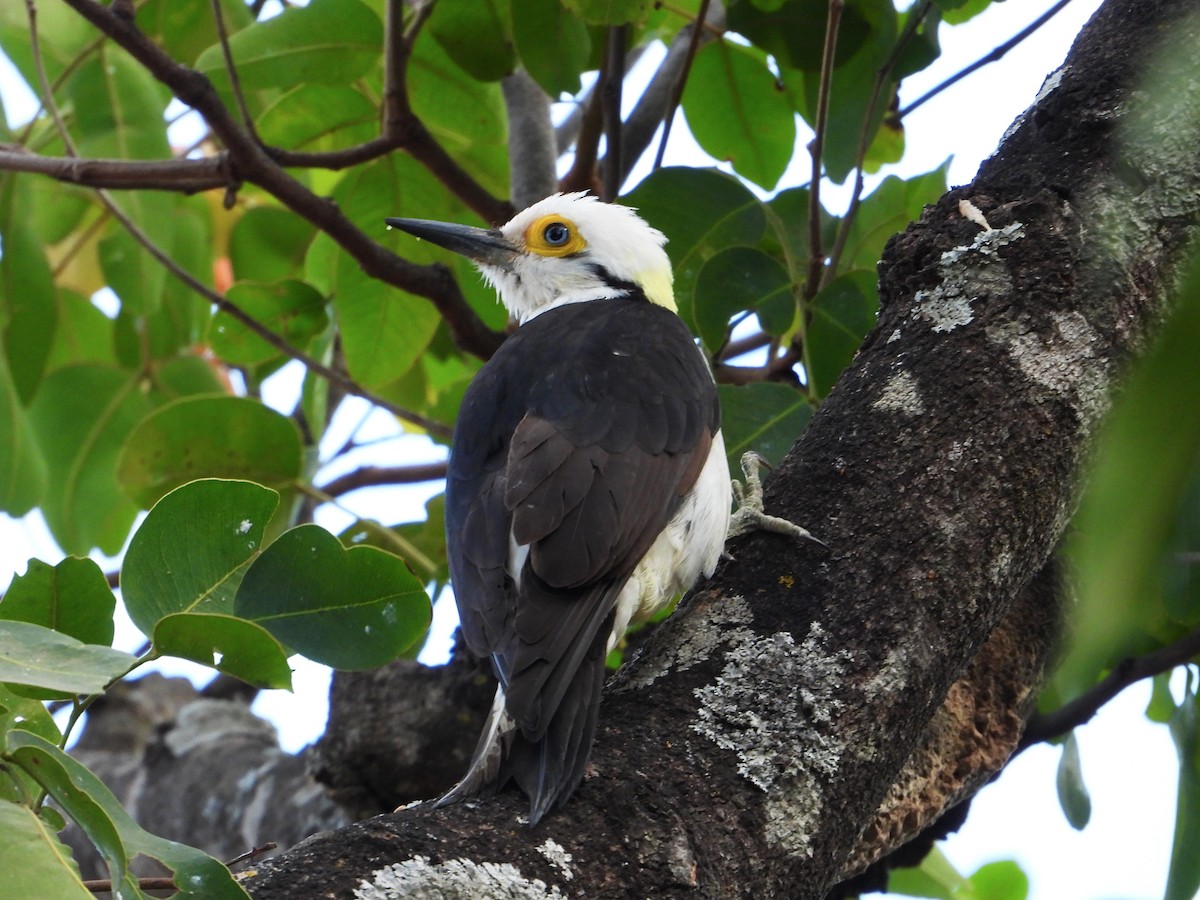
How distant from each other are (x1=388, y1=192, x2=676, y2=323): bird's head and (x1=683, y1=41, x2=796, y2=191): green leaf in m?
0.35

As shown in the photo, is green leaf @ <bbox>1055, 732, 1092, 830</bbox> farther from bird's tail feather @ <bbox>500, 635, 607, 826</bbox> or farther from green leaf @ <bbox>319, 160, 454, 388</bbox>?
green leaf @ <bbox>319, 160, 454, 388</bbox>

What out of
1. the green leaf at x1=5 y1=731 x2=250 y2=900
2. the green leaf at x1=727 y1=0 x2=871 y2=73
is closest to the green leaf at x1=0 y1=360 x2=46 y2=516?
the green leaf at x1=727 y1=0 x2=871 y2=73

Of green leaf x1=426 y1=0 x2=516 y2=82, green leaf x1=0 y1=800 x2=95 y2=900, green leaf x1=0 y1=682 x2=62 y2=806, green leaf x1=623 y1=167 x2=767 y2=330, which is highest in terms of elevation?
green leaf x1=426 y1=0 x2=516 y2=82

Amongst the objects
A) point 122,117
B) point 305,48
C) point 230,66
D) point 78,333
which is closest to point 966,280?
point 230,66

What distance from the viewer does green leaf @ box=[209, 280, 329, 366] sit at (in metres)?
4.22

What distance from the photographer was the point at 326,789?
3883mm

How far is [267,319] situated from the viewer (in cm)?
429

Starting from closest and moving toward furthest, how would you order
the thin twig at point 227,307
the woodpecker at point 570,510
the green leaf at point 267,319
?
1. the woodpecker at point 570,510
2. the thin twig at point 227,307
3. the green leaf at point 267,319

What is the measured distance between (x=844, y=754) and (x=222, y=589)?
0.94 m

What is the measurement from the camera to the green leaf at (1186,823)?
2373 mm

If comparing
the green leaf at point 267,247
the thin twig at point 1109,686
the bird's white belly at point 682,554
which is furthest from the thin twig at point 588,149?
the thin twig at point 1109,686

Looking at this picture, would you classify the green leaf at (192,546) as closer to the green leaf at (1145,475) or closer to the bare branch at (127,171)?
the green leaf at (1145,475)

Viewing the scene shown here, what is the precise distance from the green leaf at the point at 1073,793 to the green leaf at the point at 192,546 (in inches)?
86.1

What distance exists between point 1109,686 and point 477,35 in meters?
2.37
